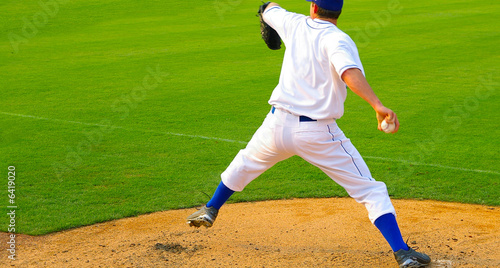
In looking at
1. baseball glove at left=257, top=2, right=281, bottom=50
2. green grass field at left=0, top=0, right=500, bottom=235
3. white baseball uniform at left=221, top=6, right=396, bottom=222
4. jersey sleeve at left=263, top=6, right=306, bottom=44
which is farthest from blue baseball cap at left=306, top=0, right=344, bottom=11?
green grass field at left=0, top=0, right=500, bottom=235

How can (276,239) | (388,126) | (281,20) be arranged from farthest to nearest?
(276,239) < (281,20) < (388,126)

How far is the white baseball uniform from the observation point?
3900 millimetres

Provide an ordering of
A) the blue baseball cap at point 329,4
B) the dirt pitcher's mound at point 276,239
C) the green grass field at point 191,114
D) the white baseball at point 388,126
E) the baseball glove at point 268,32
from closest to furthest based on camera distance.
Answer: the white baseball at point 388,126 → the blue baseball cap at point 329,4 → the dirt pitcher's mound at point 276,239 → the baseball glove at point 268,32 → the green grass field at point 191,114

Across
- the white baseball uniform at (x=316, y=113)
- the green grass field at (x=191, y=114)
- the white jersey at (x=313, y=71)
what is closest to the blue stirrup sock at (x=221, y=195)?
the white baseball uniform at (x=316, y=113)

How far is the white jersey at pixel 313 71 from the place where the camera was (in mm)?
3803

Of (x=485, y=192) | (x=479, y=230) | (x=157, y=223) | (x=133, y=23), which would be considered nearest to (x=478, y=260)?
(x=479, y=230)

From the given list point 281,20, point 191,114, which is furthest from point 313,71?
point 191,114

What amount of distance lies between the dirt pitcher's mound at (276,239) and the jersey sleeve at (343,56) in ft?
5.42

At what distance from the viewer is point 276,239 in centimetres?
491

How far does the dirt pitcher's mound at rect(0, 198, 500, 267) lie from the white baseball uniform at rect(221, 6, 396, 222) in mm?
770

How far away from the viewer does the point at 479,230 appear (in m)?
5.09

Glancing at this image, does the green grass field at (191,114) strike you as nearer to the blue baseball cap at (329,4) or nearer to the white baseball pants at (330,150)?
the white baseball pants at (330,150)

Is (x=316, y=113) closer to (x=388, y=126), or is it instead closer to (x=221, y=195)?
(x=388, y=126)

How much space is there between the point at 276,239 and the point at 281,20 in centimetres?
193
